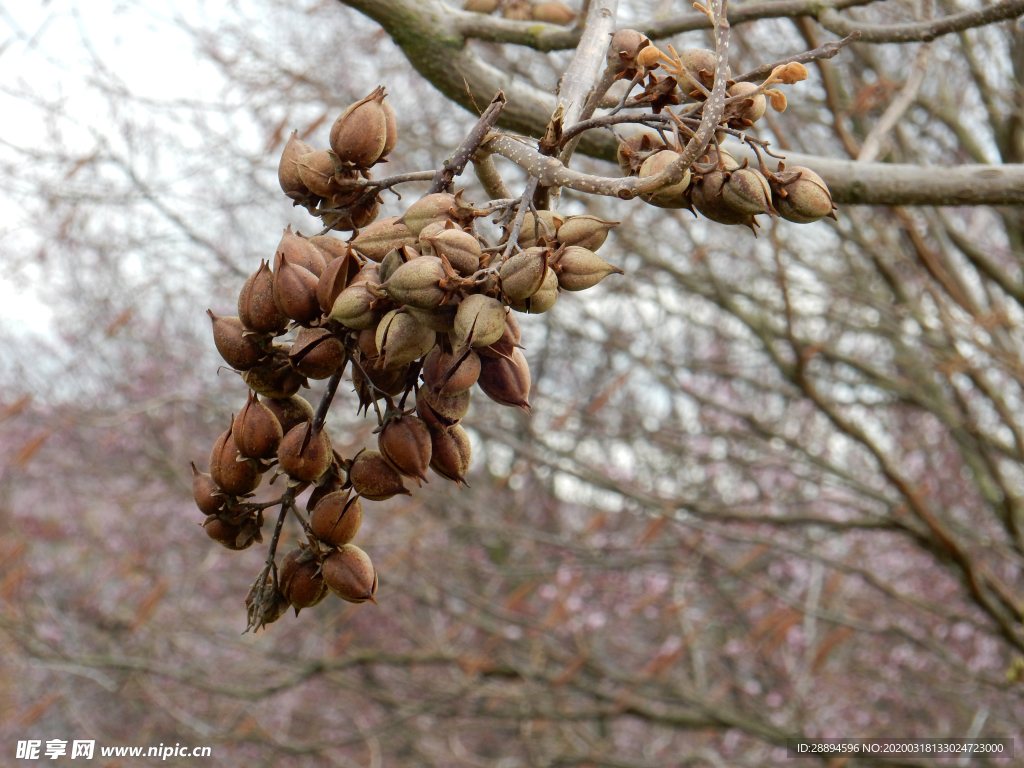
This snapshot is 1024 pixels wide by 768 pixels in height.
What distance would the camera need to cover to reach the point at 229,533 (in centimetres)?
121

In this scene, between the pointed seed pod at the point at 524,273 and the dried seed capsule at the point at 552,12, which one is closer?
the pointed seed pod at the point at 524,273

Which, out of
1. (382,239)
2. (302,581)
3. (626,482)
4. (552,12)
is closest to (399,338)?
(382,239)

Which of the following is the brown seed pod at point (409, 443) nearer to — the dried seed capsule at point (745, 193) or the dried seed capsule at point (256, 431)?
the dried seed capsule at point (256, 431)

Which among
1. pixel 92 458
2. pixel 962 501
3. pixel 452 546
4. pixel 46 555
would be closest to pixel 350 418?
pixel 452 546

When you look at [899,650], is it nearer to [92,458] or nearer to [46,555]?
[92,458]

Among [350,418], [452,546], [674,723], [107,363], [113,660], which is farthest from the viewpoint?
[107,363]

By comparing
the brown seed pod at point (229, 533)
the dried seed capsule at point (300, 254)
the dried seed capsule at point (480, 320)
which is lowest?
the brown seed pod at point (229, 533)

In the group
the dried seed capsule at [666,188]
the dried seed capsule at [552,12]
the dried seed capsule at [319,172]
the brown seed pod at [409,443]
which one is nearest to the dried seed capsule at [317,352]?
the brown seed pod at [409,443]

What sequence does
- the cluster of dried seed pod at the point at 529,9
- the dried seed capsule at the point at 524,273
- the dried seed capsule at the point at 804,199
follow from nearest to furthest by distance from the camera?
the dried seed capsule at the point at 524,273 < the dried seed capsule at the point at 804,199 < the cluster of dried seed pod at the point at 529,9

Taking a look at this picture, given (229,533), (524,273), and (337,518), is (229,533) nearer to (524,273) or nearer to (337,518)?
(337,518)

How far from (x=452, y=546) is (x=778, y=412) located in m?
2.79

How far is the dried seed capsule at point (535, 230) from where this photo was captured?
3.31 feet

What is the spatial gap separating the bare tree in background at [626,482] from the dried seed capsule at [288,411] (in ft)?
5.46

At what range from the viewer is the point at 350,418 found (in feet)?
21.5
